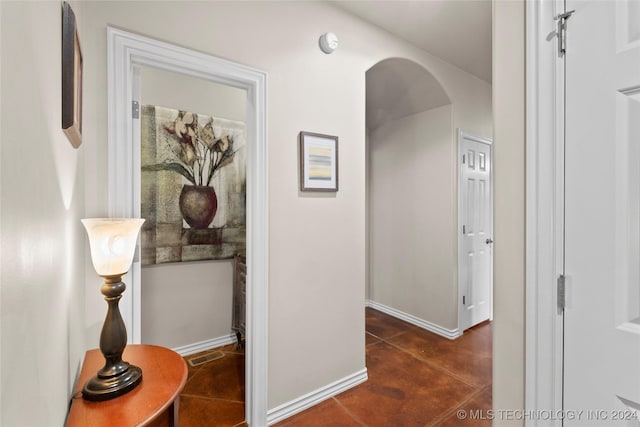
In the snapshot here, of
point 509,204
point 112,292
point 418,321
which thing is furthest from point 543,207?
point 418,321

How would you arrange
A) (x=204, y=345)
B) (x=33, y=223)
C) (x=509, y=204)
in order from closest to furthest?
(x=33, y=223) → (x=509, y=204) → (x=204, y=345)

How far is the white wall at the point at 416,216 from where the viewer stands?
123 inches

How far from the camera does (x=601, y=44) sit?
2.82 feet

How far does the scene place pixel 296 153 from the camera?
6.42ft

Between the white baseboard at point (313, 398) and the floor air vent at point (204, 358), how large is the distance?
983 millimetres

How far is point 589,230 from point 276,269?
1.50m

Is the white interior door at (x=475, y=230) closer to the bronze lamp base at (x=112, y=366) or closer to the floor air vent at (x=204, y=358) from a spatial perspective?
the floor air vent at (x=204, y=358)

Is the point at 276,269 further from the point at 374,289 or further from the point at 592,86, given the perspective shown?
the point at 374,289

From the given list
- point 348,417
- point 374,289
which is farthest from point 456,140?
point 348,417

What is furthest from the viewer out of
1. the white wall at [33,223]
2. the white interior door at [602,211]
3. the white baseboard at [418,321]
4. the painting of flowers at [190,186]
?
the white baseboard at [418,321]

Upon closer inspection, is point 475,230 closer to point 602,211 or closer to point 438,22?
point 438,22

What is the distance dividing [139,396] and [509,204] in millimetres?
1386

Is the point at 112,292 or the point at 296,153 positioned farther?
the point at 296,153

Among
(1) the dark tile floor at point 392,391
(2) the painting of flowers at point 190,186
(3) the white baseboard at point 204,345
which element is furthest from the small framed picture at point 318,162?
(3) the white baseboard at point 204,345
